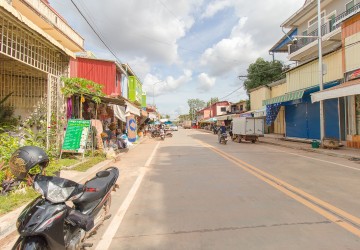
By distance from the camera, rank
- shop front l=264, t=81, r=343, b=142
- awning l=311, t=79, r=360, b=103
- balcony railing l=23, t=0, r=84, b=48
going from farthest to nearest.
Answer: shop front l=264, t=81, r=343, b=142, balcony railing l=23, t=0, r=84, b=48, awning l=311, t=79, r=360, b=103

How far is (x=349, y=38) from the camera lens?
17.5 meters

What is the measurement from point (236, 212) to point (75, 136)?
7980mm

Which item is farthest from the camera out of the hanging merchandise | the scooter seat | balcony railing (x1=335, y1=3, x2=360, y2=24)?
balcony railing (x1=335, y1=3, x2=360, y2=24)

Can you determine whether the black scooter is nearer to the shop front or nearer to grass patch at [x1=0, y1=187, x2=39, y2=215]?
grass patch at [x1=0, y1=187, x2=39, y2=215]

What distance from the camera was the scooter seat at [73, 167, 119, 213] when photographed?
12.2 ft

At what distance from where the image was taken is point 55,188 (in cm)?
329

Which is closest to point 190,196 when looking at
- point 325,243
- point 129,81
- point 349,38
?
point 325,243

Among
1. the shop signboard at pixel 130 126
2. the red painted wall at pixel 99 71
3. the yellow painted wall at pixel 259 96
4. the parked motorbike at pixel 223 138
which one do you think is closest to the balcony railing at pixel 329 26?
the yellow painted wall at pixel 259 96

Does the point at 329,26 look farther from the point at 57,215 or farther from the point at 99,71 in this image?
the point at 57,215

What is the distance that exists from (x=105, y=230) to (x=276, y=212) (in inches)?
115

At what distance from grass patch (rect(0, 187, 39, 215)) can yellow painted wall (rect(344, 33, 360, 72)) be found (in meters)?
17.6

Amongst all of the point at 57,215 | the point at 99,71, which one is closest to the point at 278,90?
the point at 99,71

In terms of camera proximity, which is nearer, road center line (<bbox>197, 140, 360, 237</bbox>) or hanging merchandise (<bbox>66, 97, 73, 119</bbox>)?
road center line (<bbox>197, 140, 360, 237</bbox>)

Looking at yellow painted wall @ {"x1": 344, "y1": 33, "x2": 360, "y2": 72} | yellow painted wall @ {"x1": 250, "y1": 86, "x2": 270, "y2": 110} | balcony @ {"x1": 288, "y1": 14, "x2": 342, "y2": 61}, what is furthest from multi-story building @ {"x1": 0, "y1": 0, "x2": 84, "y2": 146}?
yellow painted wall @ {"x1": 250, "y1": 86, "x2": 270, "y2": 110}
